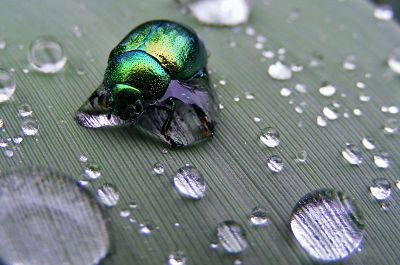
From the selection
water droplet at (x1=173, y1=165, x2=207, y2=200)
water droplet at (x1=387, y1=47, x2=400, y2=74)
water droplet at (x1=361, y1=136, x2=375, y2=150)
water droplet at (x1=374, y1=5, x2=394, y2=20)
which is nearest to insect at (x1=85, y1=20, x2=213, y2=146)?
water droplet at (x1=173, y1=165, x2=207, y2=200)

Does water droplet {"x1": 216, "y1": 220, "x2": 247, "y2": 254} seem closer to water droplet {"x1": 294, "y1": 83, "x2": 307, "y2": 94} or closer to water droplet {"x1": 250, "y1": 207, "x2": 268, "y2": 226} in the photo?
water droplet {"x1": 250, "y1": 207, "x2": 268, "y2": 226}

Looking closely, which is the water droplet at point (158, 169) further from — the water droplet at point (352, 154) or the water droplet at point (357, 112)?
the water droplet at point (357, 112)

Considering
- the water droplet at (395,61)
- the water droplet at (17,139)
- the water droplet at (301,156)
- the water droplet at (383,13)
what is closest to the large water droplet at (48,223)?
the water droplet at (17,139)

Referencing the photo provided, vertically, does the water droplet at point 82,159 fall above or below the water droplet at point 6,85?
below

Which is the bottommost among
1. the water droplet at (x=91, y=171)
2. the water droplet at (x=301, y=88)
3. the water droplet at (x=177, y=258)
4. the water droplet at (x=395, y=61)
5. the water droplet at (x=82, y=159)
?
the water droplet at (x=177, y=258)

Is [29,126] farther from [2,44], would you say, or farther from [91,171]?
[2,44]

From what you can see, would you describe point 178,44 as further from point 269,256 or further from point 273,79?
point 269,256
